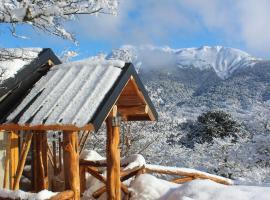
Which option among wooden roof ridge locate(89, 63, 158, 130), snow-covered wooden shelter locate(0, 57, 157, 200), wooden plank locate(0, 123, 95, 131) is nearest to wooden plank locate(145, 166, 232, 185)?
snow-covered wooden shelter locate(0, 57, 157, 200)

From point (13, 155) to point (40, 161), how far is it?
646 mm

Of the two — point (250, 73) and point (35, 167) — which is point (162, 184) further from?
point (250, 73)

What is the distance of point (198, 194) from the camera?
8.51m

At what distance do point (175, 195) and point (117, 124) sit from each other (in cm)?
192

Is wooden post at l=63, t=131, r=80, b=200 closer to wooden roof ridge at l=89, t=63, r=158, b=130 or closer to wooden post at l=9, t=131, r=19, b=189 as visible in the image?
wooden roof ridge at l=89, t=63, r=158, b=130

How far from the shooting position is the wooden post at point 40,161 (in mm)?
10422

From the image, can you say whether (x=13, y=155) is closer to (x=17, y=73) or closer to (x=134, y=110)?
(x=17, y=73)

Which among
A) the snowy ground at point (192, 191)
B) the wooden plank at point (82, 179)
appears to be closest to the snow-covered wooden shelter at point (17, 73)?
the wooden plank at point (82, 179)

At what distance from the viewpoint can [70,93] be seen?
8.27 metres

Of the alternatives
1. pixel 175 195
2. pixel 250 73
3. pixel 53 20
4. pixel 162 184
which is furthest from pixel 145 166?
pixel 250 73

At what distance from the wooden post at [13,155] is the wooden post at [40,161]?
43 centimetres

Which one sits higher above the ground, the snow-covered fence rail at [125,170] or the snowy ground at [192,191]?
the snow-covered fence rail at [125,170]

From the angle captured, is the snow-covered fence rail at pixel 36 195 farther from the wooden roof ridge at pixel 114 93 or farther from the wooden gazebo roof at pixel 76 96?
the wooden roof ridge at pixel 114 93

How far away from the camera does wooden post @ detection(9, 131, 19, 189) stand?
33.2 ft
